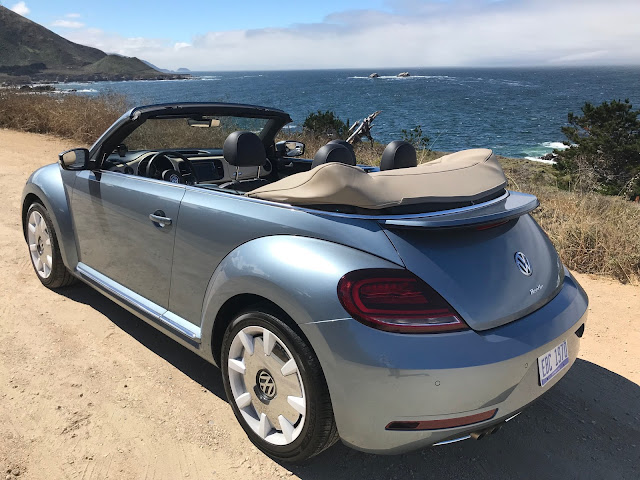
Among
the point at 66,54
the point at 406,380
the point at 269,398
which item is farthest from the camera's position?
the point at 66,54

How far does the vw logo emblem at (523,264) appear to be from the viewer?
7.14ft

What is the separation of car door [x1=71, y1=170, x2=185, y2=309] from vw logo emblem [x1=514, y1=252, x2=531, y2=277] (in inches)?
69.0

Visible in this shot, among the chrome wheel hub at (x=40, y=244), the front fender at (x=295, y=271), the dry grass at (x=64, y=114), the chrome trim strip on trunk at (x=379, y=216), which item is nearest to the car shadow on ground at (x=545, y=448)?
the front fender at (x=295, y=271)

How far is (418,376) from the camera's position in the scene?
1.82 metres

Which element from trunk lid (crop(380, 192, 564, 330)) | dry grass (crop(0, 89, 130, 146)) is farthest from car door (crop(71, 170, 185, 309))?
dry grass (crop(0, 89, 130, 146))

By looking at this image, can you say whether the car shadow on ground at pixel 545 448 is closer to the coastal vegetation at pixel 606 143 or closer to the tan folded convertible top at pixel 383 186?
the tan folded convertible top at pixel 383 186

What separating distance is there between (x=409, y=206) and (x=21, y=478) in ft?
6.94

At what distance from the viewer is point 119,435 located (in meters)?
2.58

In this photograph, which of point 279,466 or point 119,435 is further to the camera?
point 119,435

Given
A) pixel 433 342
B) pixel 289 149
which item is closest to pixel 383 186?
pixel 433 342

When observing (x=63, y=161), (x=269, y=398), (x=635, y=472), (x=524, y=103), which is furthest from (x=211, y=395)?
(x=524, y=103)

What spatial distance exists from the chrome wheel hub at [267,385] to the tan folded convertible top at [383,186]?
2.09ft

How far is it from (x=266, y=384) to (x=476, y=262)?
43.0 inches

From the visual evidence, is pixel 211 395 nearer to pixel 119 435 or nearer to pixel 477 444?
pixel 119 435
